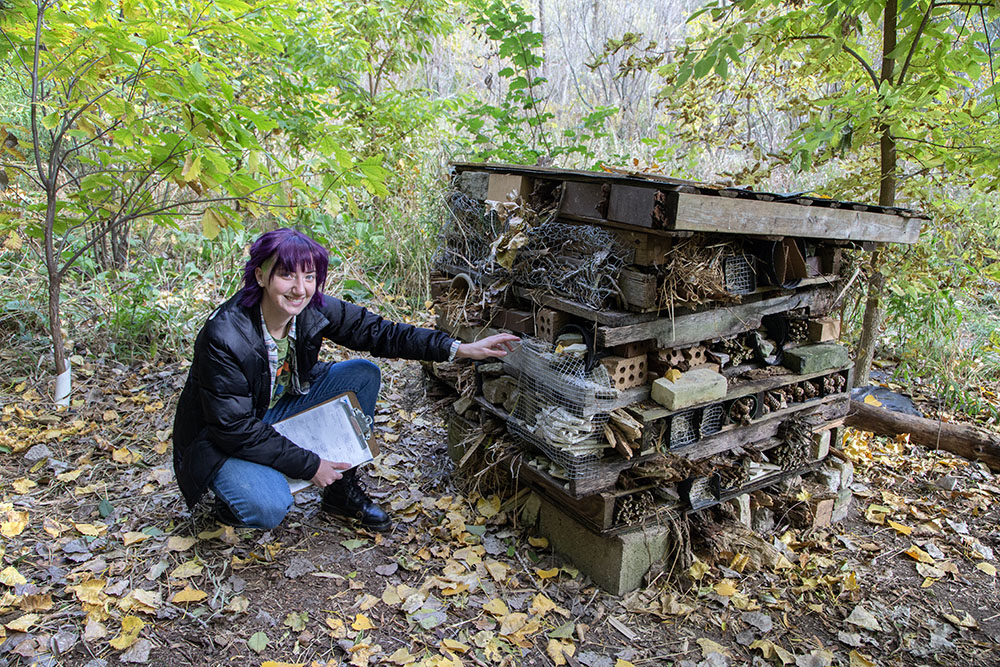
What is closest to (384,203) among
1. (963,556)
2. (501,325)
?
(501,325)

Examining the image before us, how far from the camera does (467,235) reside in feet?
10.9

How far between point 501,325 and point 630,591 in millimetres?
1376

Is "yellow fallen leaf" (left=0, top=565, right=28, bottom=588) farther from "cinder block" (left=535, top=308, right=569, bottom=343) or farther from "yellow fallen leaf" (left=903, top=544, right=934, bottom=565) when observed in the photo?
"yellow fallen leaf" (left=903, top=544, right=934, bottom=565)

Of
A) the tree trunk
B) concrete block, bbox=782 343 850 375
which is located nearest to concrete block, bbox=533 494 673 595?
concrete block, bbox=782 343 850 375

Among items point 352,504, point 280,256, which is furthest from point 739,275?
point 352,504

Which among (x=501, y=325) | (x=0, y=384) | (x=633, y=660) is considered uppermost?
(x=501, y=325)

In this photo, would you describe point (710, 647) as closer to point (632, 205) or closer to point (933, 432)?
point (632, 205)

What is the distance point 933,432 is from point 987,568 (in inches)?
38.4

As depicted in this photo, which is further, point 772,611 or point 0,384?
point 0,384

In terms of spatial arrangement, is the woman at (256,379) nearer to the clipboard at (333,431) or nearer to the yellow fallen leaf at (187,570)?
the clipboard at (333,431)

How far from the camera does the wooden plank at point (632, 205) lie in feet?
7.47

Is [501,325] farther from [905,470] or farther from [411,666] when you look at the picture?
[905,470]

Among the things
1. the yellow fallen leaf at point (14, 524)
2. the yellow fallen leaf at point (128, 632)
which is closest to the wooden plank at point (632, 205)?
the yellow fallen leaf at point (128, 632)

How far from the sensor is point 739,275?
2.88 metres
